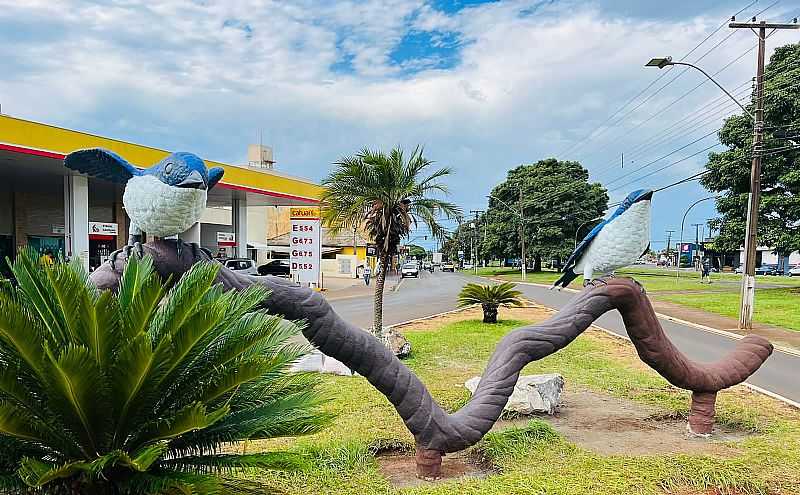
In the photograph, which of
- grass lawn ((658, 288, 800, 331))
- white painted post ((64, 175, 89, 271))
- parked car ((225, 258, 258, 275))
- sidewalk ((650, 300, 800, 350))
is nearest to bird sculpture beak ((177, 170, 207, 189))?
sidewalk ((650, 300, 800, 350))

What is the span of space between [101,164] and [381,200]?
8.78m

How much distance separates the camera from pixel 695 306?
834 inches

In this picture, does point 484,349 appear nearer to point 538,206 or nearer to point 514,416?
point 514,416

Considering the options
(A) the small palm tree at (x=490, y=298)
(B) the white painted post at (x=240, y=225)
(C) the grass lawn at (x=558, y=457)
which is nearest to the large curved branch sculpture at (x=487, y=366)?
(C) the grass lawn at (x=558, y=457)

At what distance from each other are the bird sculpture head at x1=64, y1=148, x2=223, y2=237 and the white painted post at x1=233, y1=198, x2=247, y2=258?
22127mm

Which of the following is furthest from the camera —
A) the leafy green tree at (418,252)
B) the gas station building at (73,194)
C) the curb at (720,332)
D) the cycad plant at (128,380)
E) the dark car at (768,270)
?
the leafy green tree at (418,252)

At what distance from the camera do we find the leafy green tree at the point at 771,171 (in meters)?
23.1

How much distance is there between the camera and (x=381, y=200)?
41.3 feet

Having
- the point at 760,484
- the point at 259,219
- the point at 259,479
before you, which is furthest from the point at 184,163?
the point at 259,219

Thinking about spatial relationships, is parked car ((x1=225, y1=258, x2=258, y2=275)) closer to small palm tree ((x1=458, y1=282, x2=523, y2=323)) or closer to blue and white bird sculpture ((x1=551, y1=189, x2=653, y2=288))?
small palm tree ((x1=458, y1=282, x2=523, y2=323))

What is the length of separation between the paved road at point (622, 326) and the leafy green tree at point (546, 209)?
14897mm

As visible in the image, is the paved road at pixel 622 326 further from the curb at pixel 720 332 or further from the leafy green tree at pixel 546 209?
the leafy green tree at pixel 546 209

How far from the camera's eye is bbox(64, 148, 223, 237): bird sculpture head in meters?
3.66

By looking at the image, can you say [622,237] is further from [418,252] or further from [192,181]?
[418,252]
